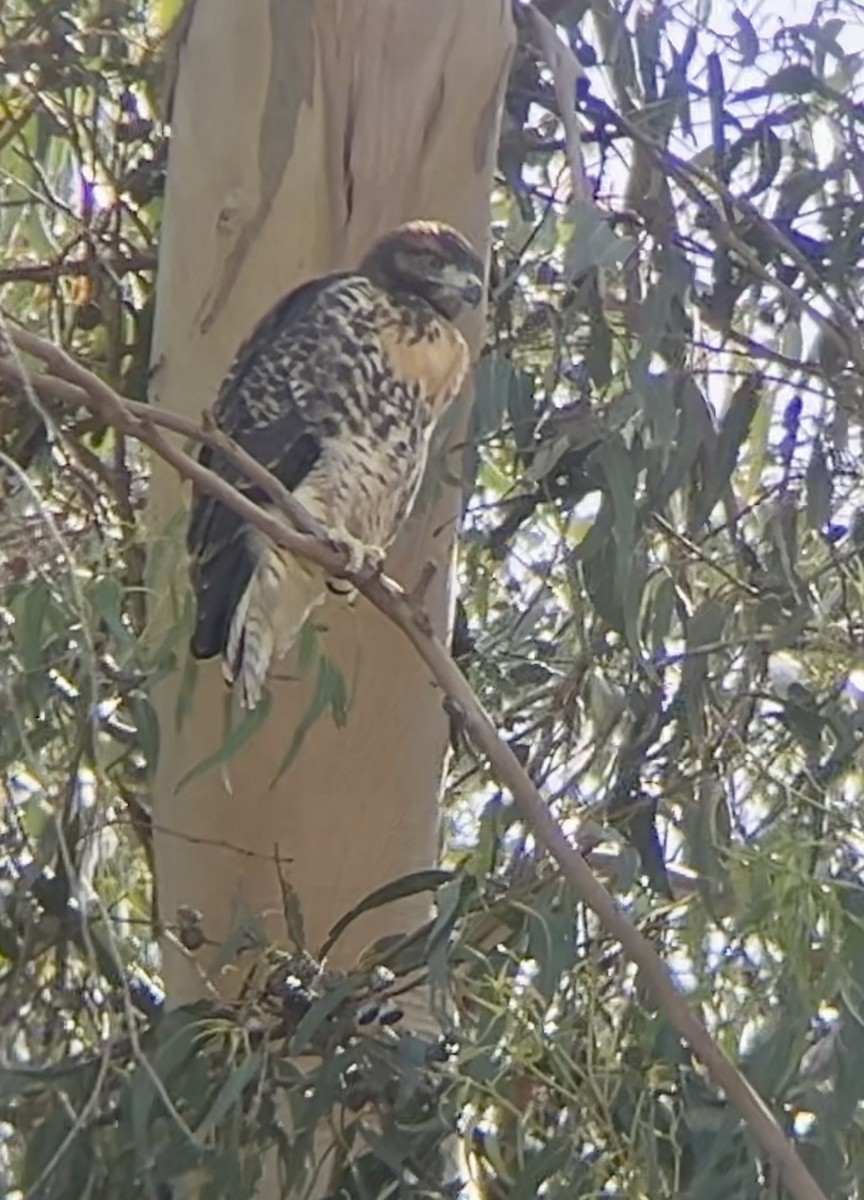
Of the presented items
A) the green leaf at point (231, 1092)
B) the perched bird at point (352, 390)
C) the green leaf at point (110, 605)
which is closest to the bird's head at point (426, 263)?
the perched bird at point (352, 390)

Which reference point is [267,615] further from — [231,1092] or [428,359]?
[231,1092]

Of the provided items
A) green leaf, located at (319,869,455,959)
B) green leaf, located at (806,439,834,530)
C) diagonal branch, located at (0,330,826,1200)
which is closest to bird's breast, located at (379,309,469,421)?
green leaf, located at (806,439,834,530)

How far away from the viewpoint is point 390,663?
5.60 feet

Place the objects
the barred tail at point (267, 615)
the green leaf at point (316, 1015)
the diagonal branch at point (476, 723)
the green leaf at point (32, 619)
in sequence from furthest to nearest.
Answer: the barred tail at point (267, 615)
the green leaf at point (316, 1015)
the green leaf at point (32, 619)
the diagonal branch at point (476, 723)

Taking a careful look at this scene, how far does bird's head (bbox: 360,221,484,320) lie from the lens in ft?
5.43

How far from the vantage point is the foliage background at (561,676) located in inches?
52.1

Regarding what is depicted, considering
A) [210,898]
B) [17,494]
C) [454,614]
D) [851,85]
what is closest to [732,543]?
[454,614]

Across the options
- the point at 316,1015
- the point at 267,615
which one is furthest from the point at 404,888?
the point at 267,615

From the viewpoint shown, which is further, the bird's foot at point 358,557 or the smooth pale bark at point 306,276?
the smooth pale bark at point 306,276

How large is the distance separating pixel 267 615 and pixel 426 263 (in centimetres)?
30

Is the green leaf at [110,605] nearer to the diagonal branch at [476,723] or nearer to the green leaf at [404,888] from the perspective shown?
the diagonal branch at [476,723]

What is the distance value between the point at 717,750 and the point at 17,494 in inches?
21.6

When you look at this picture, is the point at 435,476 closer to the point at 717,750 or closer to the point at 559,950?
the point at 717,750

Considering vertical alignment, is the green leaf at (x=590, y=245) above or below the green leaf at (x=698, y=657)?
above
